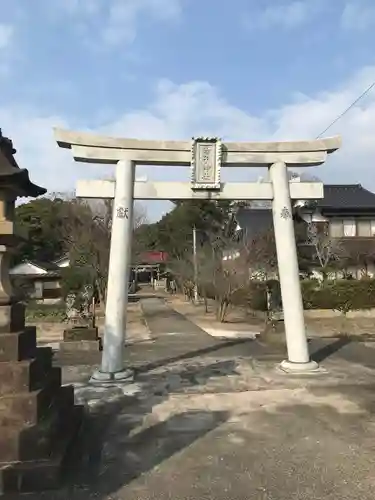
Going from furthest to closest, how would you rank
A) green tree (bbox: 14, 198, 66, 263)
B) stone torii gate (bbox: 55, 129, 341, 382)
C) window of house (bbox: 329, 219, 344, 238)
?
green tree (bbox: 14, 198, 66, 263), window of house (bbox: 329, 219, 344, 238), stone torii gate (bbox: 55, 129, 341, 382)

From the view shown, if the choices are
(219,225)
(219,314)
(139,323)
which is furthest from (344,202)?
(139,323)

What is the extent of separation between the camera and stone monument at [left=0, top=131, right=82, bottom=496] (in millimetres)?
4270

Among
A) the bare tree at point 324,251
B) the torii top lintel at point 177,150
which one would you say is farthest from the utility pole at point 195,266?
the torii top lintel at point 177,150

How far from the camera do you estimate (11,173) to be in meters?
5.02

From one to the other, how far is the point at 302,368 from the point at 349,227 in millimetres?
24993

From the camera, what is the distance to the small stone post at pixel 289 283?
9203 millimetres

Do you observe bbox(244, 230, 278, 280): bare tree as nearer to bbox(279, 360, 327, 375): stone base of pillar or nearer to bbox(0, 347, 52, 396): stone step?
bbox(279, 360, 327, 375): stone base of pillar

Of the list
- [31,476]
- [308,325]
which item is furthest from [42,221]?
[31,476]

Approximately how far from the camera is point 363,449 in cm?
516

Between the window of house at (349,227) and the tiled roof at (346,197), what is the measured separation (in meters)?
1.02

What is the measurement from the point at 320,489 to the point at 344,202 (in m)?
30.9

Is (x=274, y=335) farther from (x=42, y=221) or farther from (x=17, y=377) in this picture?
(x=42, y=221)


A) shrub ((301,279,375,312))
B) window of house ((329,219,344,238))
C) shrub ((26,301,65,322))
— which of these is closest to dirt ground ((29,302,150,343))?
shrub ((26,301,65,322))

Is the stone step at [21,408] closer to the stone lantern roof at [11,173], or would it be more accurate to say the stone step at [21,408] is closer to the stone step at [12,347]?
the stone step at [12,347]
